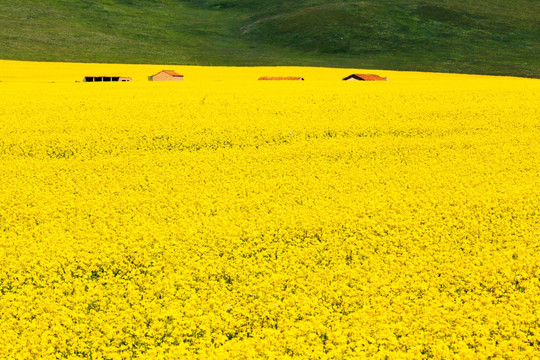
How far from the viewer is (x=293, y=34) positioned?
100 metres

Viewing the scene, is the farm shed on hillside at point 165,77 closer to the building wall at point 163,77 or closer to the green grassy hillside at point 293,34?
the building wall at point 163,77

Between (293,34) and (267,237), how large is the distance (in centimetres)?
9660

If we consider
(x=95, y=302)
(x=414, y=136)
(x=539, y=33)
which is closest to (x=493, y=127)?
(x=414, y=136)

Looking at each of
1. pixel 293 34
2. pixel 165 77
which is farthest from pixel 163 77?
pixel 293 34

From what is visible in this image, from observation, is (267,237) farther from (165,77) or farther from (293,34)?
(293,34)

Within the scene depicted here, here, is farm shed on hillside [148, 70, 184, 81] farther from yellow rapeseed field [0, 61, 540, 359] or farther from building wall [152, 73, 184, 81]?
yellow rapeseed field [0, 61, 540, 359]

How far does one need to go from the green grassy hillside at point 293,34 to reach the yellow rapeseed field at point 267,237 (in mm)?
61967

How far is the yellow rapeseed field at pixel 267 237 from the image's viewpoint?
712 cm

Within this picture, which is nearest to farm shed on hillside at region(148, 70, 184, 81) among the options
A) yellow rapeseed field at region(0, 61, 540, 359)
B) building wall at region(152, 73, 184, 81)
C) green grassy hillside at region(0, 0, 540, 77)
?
building wall at region(152, 73, 184, 81)

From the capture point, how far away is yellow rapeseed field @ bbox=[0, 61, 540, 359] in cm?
712

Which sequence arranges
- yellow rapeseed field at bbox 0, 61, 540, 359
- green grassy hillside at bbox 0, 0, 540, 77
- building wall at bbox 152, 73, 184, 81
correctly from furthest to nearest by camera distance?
green grassy hillside at bbox 0, 0, 540, 77 < building wall at bbox 152, 73, 184, 81 < yellow rapeseed field at bbox 0, 61, 540, 359

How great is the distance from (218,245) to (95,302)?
2605mm

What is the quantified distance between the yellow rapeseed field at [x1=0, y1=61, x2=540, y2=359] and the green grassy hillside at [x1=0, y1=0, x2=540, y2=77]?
62.0 metres

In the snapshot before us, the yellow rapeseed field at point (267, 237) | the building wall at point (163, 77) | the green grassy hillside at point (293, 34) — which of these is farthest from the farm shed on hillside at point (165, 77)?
the green grassy hillside at point (293, 34)
